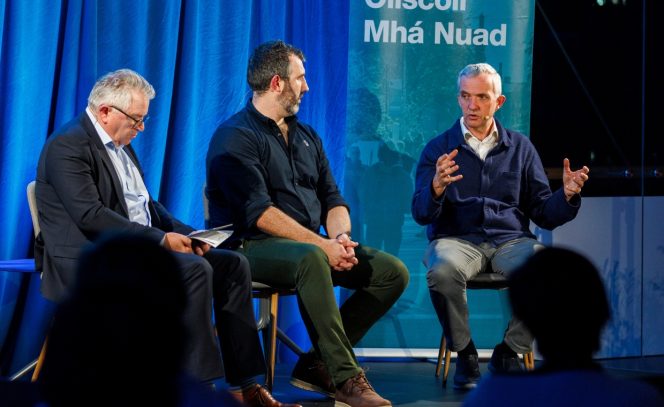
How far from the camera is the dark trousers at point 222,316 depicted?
137 inches

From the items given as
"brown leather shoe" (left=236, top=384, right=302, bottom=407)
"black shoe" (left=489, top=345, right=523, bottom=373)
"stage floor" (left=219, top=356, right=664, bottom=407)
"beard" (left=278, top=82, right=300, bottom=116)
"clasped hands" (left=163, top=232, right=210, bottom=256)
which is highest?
"beard" (left=278, top=82, right=300, bottom=116)

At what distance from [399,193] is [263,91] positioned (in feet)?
3.83

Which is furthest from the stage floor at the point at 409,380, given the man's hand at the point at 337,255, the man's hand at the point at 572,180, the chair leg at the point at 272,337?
the man's hand at the point at 572,180

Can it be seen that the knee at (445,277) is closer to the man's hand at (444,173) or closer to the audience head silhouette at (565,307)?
the man's hand at (444,173)

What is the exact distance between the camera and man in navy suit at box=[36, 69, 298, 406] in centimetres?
352

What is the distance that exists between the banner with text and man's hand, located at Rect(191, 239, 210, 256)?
1461mm

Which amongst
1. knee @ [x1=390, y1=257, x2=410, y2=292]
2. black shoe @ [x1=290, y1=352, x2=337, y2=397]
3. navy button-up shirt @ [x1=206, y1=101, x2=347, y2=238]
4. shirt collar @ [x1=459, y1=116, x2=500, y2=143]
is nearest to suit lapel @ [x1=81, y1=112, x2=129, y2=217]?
navy button-up shirt @ [x1=206, y1=101, x2=347, y2=238]

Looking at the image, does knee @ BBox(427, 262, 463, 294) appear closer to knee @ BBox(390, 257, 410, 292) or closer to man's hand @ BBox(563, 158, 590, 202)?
knee @ BBox(390, 257, 410, 292)

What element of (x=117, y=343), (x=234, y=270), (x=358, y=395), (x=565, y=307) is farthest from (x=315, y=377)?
(x=117, y=343)

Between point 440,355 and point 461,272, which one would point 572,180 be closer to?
point 461,272

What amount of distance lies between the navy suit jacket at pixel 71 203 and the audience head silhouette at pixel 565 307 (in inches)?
90.6

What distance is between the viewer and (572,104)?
5.41 m

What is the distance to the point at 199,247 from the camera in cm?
373

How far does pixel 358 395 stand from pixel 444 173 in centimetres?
106
